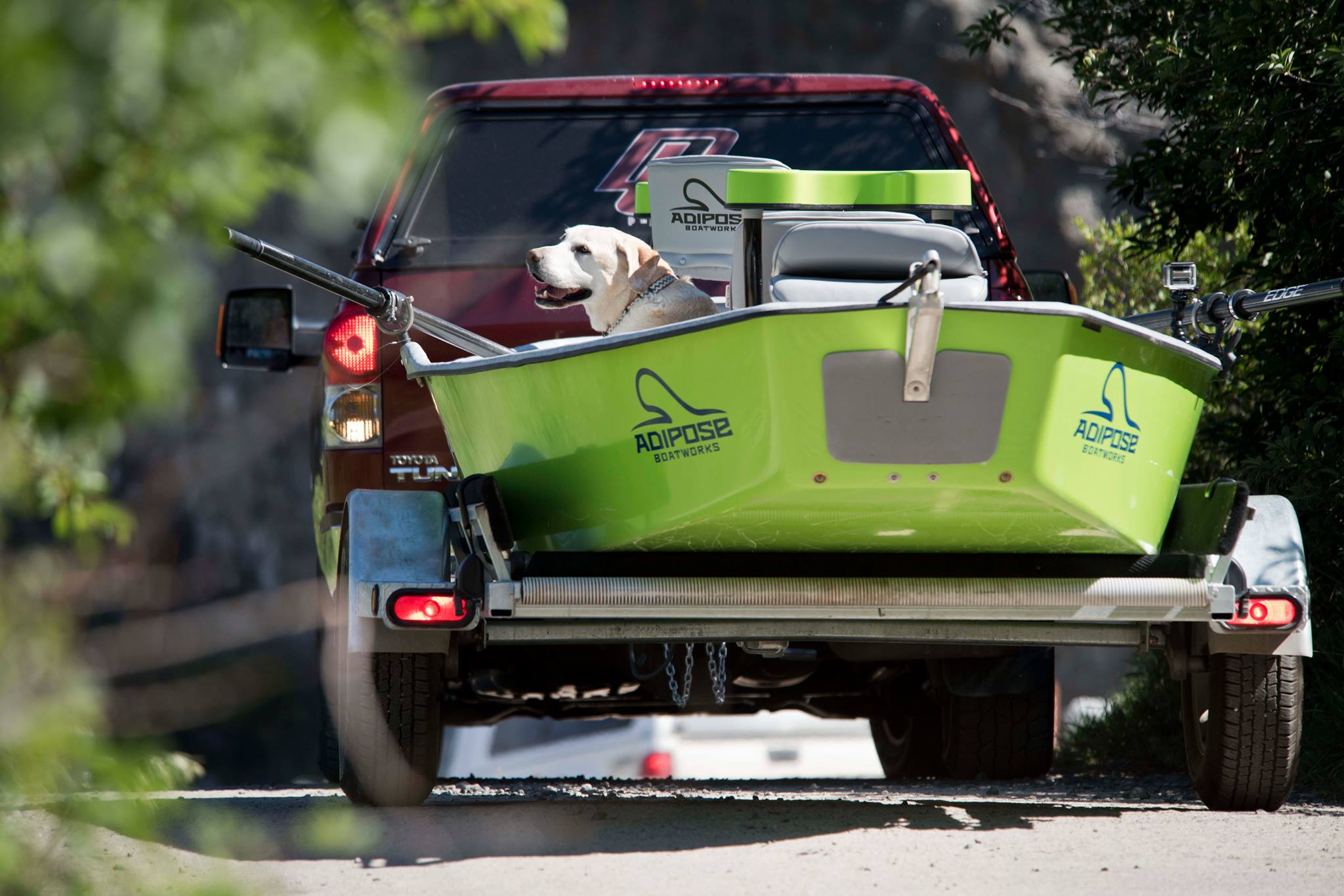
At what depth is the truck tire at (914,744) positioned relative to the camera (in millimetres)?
6621

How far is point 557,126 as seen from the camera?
5863 millimetres

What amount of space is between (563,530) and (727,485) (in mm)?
609

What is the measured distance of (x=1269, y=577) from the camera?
4082mm

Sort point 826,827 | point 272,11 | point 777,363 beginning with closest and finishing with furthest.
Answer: point 272,11 → point 777,363 → point 826,827

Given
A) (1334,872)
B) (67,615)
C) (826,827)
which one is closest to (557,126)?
(826,827)

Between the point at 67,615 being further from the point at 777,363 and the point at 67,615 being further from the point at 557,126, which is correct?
the point at 557,126

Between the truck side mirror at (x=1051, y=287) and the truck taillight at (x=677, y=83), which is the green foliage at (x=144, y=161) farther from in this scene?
the truck taillight at (x=677, y=83)

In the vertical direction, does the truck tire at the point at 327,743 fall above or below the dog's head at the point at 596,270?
below

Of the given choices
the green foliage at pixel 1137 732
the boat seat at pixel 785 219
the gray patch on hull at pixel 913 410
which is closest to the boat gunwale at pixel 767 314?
the gray patch on hull at pixel 913 410

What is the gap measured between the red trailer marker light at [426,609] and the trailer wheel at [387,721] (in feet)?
0.91

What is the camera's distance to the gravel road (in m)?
3.43

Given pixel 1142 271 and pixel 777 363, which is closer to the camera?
pixel 777 363

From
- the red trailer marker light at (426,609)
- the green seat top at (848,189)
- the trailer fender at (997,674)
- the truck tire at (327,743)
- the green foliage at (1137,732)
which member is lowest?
the green foliage at (1137,732)

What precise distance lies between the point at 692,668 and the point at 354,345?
5.05ft
